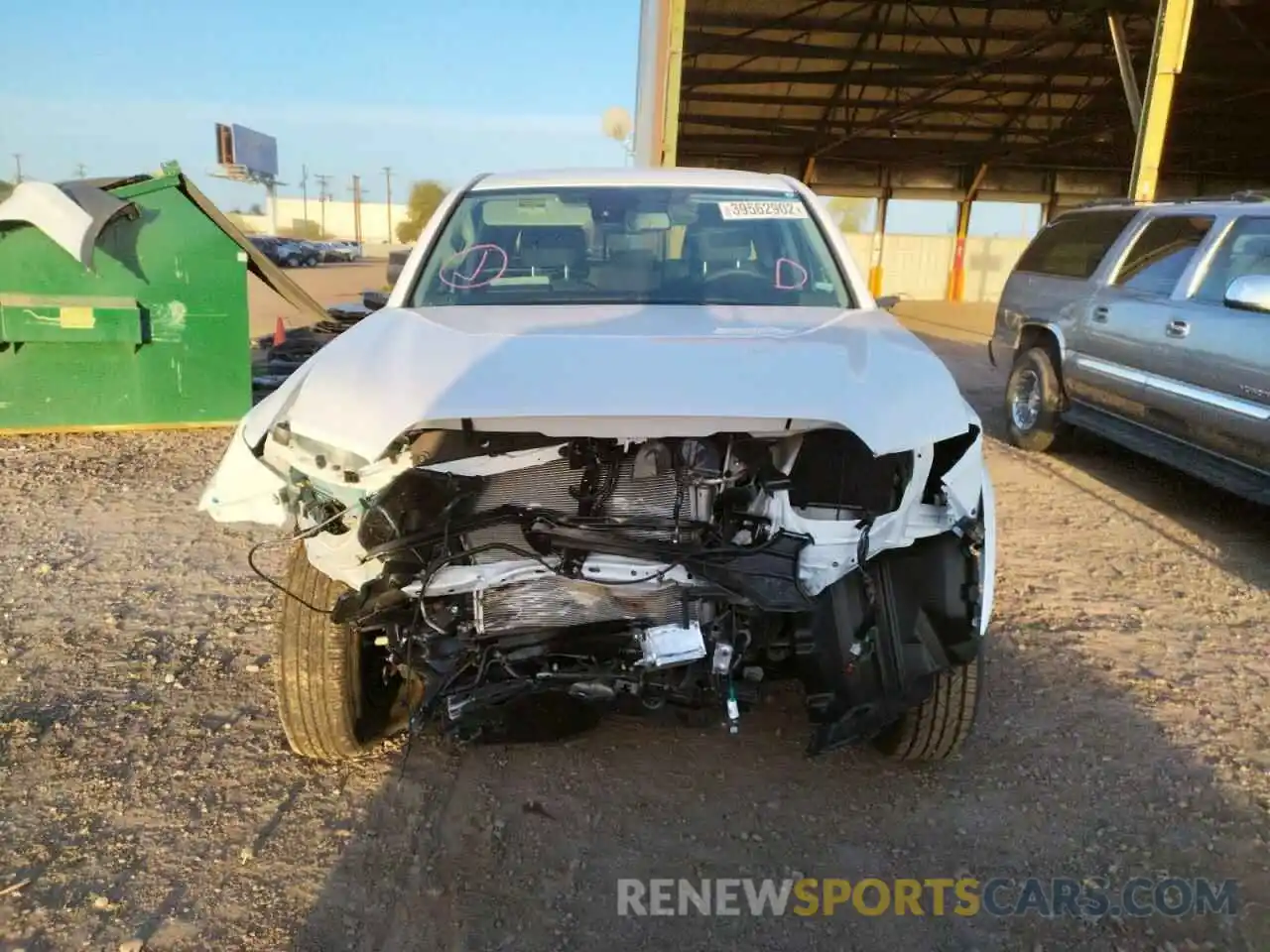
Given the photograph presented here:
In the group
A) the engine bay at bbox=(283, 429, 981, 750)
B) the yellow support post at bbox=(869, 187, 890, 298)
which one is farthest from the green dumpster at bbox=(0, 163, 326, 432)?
the yellow support post at bbox=(869, 187, 890, 298)

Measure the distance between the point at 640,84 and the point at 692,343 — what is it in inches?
370

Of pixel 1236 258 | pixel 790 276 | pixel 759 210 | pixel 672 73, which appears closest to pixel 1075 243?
pixel 1236 258

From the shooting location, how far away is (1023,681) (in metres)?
3.77

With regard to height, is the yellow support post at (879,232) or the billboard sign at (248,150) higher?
the billboard sign at (248,150)

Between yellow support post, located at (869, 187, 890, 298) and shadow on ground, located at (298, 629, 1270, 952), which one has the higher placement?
yellow support post, located at (869, 187, 890, 298)

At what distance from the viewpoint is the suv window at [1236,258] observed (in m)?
5.57

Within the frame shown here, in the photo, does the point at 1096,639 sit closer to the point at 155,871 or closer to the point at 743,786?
the point at 743,786

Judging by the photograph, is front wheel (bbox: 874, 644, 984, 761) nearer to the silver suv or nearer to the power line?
the silver suv

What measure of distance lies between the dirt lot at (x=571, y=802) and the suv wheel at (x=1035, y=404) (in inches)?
127

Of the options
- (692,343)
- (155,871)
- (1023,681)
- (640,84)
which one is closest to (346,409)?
(692,343)

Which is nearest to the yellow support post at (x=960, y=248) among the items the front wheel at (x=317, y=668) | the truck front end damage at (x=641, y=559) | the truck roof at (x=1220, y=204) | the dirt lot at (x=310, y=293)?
the dirt lot at (x=310, y=293)

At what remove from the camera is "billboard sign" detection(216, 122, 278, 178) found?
201 feet

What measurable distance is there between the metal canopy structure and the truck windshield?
19.1ft

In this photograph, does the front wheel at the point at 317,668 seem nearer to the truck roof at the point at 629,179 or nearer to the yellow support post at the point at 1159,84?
the truck roof at the point at 629,179
